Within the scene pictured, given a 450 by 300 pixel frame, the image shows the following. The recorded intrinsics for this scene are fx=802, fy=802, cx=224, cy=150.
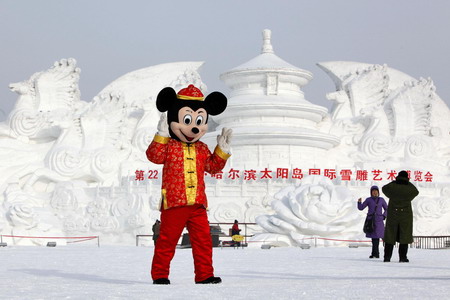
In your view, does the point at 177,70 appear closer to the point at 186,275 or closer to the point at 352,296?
the point at 186,275

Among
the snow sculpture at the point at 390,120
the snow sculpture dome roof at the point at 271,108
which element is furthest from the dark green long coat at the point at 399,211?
the snow sculpture at the point at 390,120

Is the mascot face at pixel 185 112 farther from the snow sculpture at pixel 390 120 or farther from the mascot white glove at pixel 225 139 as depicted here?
the snow sculpture at pixel 390 120

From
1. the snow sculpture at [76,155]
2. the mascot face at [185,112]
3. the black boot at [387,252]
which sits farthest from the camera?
the snow sculpture at [76,155]

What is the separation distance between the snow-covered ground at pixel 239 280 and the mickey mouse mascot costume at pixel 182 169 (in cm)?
36

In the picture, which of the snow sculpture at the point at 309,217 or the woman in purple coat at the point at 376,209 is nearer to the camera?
the woman in purple coat at the point at 376,209

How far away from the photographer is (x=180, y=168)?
23.7 ft

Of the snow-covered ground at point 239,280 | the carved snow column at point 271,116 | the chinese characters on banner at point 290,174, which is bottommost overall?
the snow-covered ground at point 239,280

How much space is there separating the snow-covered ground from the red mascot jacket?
764 millimetres

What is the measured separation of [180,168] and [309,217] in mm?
10644

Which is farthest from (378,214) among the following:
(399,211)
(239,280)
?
(239,280)

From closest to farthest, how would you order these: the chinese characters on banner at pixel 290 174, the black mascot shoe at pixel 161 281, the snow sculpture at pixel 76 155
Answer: the black mascot shoe at pixel 161 281, the snow sculpture at pixel 76 155, the chinese characters on banner at pixel 290 174

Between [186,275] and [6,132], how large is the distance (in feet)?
78.3

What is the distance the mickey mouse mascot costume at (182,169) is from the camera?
23.5 feet

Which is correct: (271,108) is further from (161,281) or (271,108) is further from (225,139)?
(161,281)
